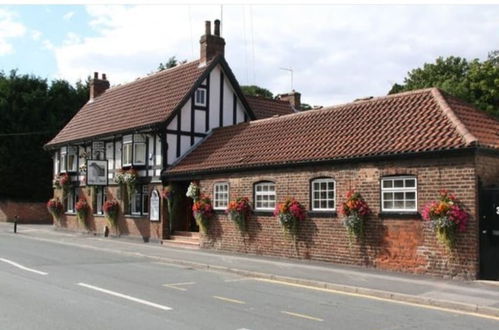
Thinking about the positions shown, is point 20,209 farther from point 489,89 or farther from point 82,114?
point 489,89

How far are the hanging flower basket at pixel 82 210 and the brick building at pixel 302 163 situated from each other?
500mm

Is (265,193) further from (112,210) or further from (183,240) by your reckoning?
(112,210)

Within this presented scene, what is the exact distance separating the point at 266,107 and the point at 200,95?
7.30 m

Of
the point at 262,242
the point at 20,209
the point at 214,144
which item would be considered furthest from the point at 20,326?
the point at 20,209

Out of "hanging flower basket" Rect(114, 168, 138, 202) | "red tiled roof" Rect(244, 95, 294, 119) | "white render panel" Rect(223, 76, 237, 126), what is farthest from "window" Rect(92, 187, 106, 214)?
"red tiled roof" Rect(244, 95, 294, 119)

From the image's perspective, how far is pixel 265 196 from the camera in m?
19.5

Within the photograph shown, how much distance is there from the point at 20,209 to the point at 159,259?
27.3 meters

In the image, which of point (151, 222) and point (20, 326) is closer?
point (20, 326)

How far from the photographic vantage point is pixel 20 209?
Result: 137ft

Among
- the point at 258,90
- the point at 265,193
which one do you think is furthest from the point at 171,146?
the point at 258,90

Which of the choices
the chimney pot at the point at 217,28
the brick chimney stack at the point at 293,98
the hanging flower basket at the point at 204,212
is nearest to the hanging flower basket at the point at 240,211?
the hanging flower basket at the point at 204,212

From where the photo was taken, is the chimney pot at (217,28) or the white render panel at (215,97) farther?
the chimney pot at (217,28)

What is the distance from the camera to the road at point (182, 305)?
28.4ft

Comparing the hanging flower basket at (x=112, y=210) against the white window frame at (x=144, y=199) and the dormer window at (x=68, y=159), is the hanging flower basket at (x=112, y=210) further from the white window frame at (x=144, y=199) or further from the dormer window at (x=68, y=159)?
the dormer window at (x=68, y=159)
